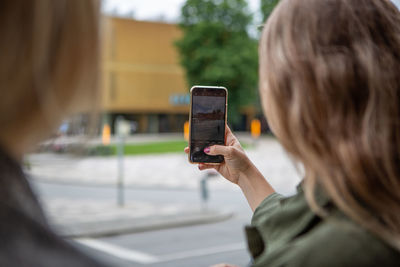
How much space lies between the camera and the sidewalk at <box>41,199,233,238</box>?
9.59 m

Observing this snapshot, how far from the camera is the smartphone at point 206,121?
1.65 metres

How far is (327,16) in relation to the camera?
3.32ft

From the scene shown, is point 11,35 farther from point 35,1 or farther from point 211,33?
point 211,33

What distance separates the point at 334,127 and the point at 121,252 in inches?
295

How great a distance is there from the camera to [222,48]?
→ 40656 millimetres

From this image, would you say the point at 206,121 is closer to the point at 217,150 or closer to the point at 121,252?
the point at 217,150

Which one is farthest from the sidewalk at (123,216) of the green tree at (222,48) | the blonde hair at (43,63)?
the green tree at (222,48)

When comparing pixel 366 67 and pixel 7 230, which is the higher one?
pixel 366 67

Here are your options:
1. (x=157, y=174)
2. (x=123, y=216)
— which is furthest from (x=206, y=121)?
(x=157, y=174)

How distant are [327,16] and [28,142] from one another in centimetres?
64

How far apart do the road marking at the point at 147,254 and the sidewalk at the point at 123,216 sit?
459 millimetres

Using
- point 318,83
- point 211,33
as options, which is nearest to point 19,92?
point 318,83

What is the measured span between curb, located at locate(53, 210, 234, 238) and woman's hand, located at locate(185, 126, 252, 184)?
7663 millimetres

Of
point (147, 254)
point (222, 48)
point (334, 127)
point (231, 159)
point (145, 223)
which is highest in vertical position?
point (334, 127)
